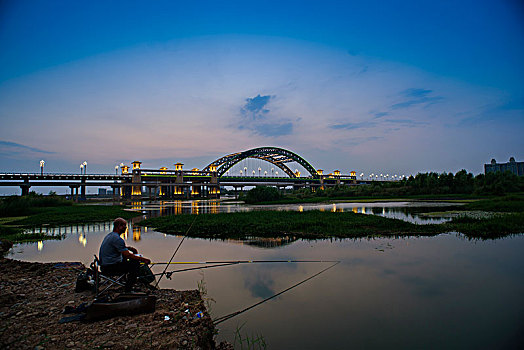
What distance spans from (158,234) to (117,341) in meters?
11.7

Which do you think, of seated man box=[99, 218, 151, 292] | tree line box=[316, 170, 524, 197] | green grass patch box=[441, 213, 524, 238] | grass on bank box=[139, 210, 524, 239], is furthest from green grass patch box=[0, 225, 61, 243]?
tree line box=[316, 170, 524, 197]

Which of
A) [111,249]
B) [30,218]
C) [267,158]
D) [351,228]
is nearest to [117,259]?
[111,249]

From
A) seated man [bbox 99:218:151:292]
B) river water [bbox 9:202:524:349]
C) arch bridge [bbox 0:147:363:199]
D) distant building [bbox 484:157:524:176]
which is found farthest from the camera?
distant building [bbox 484:157:524:176]

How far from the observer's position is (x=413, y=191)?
57.4 meters

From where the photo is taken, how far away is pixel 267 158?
140 m

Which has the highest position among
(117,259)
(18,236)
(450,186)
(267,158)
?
(267,158)

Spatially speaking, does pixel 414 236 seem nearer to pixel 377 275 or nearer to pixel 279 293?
pixel 377 275

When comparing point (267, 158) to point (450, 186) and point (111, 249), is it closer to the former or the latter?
point (450, 186)

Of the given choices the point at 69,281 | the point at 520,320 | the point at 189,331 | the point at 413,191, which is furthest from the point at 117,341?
the point at 413,191

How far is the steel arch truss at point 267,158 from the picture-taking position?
12100 cm

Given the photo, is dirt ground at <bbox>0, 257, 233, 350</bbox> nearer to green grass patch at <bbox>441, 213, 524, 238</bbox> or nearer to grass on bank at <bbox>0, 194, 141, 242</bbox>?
grass on bank at <bbox>0, 194, 141, 242</bbox>

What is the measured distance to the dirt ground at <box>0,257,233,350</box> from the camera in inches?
149

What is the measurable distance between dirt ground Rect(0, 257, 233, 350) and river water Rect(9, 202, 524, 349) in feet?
1.71

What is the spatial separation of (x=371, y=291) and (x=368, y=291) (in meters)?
0.07
